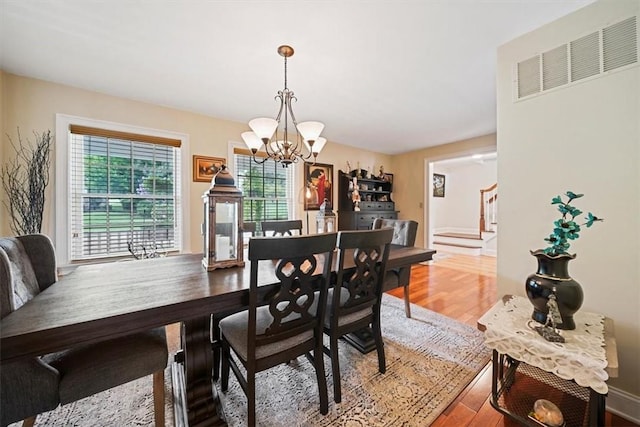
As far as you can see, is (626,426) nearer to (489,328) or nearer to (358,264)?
(489,328)

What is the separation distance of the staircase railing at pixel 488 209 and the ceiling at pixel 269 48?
4393 millimetres

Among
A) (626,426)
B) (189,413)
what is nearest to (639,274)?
(626,426)

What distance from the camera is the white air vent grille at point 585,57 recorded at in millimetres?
1485

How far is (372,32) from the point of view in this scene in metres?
1.74

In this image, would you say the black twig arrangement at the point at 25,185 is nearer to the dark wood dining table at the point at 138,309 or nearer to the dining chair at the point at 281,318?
the dark wood dining table at the point at 138,309

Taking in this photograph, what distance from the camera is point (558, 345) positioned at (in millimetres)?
1118

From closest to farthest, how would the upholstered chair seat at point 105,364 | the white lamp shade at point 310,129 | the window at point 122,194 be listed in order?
the upholstered chair seat at point 105,364
the white lamp shade at point 310,129
the window at point 122,194

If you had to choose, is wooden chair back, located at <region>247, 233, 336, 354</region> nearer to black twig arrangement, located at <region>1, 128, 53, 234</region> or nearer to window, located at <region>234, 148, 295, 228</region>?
window, located at <region>234, 148, 295, 228</region>

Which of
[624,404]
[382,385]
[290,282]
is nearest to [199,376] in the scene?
[290,282]

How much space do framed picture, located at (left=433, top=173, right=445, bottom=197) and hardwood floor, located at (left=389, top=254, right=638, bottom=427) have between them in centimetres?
249

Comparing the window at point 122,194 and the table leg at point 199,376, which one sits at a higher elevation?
the window at point 122,194

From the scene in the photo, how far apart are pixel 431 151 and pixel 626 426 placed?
4.50 m

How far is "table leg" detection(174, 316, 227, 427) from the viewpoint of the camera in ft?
4.07

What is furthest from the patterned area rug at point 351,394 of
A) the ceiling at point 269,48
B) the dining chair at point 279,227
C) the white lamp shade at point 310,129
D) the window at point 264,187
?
the ceiling at point 269,48
